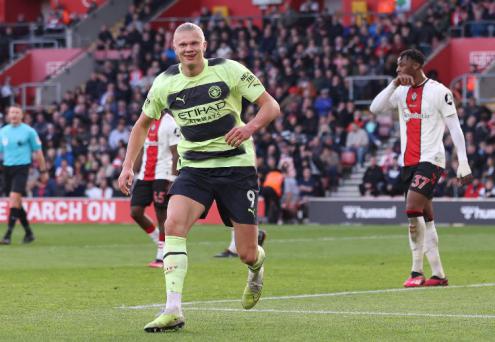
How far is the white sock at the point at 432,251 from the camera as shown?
13648mm

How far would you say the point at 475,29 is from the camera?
37.9 metres

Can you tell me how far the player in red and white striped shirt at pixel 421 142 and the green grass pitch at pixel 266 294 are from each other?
50 centimetres

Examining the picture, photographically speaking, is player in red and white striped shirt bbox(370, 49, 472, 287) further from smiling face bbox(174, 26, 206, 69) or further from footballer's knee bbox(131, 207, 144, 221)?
footballer's knee bbox(131, 207, 144, 221)

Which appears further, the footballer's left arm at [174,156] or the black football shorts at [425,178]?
the footballer's left arm at [174,156]

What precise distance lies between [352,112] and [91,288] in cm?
2168

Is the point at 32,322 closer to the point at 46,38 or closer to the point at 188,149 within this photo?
the point at 188,149

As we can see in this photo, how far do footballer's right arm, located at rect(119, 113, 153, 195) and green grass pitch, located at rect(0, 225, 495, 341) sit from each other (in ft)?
3.63

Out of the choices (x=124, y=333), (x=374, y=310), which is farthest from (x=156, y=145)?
(x=124, y=333)

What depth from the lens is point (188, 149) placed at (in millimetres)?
10117

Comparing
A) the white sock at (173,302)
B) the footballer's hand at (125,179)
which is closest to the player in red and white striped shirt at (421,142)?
the footballer's hand at (125,179)

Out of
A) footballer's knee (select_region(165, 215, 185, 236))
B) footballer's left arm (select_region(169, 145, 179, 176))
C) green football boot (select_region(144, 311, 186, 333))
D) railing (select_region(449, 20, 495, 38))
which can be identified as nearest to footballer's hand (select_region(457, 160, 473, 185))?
footballer's knee (select_region(165, 215, 185, 236))

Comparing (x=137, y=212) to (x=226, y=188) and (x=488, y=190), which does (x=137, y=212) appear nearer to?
(x=226, y=188)

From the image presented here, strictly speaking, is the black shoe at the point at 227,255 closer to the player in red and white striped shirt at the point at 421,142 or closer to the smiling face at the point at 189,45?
the player in red and white striped shirt at the point at 421,142

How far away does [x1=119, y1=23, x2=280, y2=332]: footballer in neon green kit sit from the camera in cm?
991
